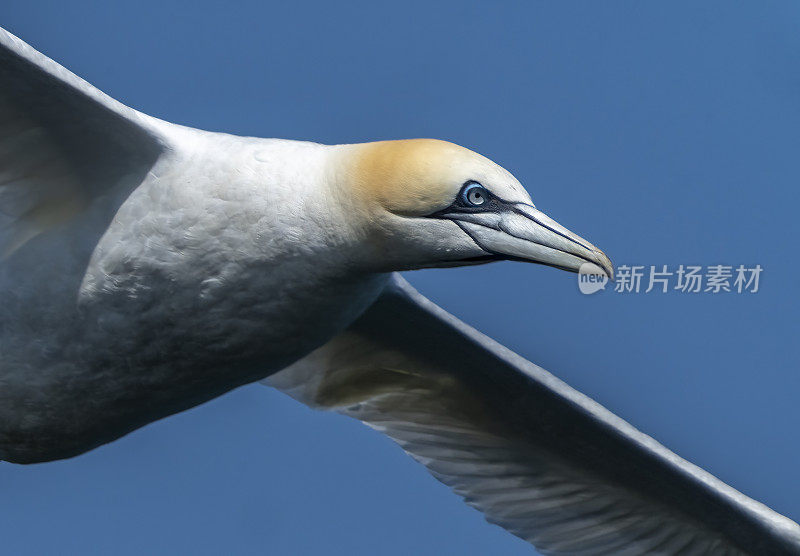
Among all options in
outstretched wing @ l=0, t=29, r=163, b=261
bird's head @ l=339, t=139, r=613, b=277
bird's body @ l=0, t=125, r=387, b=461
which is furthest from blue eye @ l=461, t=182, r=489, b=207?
outstretched wing @ l=0, t=29, r=163, b=261

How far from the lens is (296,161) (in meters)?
8.31

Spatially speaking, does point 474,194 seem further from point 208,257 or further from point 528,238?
point 208,257

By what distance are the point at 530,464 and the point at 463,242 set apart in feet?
12.3

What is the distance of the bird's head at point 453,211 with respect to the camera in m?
7.83

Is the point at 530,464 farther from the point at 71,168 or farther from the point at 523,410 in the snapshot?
the point at 71,168

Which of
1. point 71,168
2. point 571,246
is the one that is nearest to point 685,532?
point 571,246

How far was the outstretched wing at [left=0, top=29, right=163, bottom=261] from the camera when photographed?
330 inches

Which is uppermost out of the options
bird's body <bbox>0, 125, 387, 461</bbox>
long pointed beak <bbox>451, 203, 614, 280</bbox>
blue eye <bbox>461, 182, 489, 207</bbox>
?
blue eye <bbox>461, 182, 489, 207</bbox>

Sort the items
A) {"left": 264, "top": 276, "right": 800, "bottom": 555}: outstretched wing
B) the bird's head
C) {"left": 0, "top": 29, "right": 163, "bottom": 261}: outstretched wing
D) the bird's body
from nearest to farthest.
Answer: the bird's head, the bird's body, {"left": 0, "top": 29, "right": 163, "bottom": 261}: outstretched wing, {"left": 264, "top": 276, "right": 800, "bottom": 555}: outstretched wing

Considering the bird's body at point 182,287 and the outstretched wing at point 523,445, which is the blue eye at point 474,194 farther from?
the outstretched wing at point 523,445

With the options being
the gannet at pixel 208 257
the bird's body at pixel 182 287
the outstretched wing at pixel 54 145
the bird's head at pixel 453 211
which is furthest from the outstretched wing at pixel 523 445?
the bird's head at pixel 453 211

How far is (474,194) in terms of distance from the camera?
25.8 feet

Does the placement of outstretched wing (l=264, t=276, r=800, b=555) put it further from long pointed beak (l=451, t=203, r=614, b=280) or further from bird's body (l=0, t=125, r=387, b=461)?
long pointed beak (l=451, t=203, r=614, b=280)

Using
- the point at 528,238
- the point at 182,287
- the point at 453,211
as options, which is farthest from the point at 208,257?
the point at 528,238
